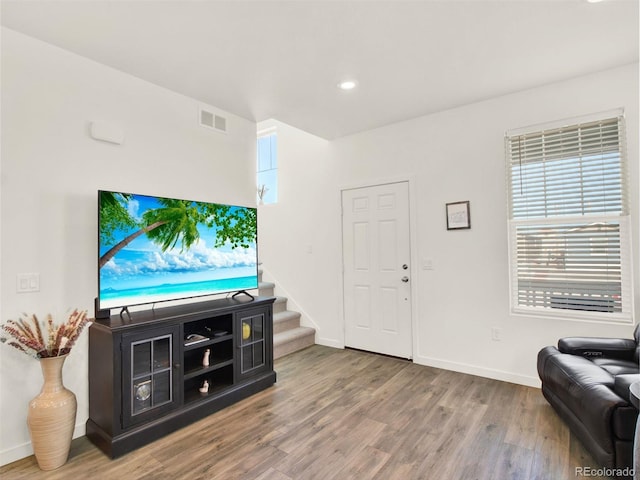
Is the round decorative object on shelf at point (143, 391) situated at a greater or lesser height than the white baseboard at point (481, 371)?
greater

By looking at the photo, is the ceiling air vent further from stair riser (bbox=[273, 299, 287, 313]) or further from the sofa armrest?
the sofa armrest

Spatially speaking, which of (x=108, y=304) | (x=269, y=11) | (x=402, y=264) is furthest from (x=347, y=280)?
(x=269, y=11)

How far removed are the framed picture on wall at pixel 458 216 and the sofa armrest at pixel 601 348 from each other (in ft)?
4.38

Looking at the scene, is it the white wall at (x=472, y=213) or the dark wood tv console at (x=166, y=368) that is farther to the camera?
the white wall at (x=472, y=213)

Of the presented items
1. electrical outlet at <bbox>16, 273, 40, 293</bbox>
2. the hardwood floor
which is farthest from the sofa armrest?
electrical outlet at <bbox>16, 273, 40, 293</bbox>

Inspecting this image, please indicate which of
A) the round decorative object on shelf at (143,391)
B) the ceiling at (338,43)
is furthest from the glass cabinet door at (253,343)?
the ceiling at (338,43)

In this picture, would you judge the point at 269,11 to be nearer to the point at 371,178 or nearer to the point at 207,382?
the point at 371,178

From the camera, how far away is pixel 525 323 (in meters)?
3.13

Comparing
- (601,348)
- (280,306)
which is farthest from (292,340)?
(601,348)

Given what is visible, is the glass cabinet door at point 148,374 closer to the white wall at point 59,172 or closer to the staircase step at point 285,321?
the white wall at point 59,172

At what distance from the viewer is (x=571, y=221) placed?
295 cm

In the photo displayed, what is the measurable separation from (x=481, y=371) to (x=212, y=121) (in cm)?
355

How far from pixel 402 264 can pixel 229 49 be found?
8.77 ft

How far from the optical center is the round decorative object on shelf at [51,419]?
6.60ft
